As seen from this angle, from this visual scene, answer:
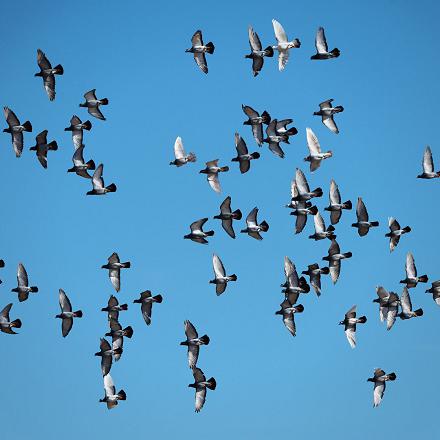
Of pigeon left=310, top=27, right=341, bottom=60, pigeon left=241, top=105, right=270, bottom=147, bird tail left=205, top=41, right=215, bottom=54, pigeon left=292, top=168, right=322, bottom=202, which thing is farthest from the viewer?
pigeon left=241, top=105, right=270, bottom=147

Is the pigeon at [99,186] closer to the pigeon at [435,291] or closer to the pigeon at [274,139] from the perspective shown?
the pigeon at [274,139]

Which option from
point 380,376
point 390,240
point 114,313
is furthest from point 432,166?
point 114,313

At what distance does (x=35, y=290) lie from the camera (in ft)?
308

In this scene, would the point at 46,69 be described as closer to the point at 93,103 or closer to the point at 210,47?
the point at 93,103

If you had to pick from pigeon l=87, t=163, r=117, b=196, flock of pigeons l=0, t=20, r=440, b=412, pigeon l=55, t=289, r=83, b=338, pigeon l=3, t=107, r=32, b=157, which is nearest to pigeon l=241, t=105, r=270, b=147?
flock of pigeons l=0, t=20, r=440, b=412

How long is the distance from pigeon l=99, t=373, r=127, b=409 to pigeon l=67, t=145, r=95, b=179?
10.3 m

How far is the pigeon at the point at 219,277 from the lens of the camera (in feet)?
308

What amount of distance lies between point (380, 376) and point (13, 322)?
19.0 metres

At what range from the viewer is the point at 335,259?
3720 inches

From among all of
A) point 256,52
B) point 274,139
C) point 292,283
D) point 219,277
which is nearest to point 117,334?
point 219,277

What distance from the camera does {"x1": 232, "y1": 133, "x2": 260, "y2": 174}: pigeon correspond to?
9281 cm

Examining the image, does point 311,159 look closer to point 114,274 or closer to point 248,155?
point 248,155

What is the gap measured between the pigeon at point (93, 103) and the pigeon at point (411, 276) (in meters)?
16.7

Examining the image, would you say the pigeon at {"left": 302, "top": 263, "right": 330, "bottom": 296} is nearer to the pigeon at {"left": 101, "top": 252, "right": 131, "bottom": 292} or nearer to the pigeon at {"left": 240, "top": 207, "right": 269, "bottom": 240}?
the pigeon at {"left": 240, "top": 207, "right": 269, "bottom": 240}
